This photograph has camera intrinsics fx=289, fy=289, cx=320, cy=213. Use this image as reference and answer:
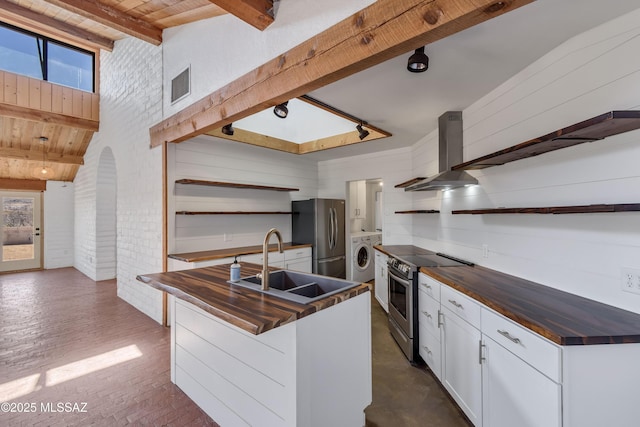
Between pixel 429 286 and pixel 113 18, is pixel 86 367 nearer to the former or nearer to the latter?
pixel 429 286

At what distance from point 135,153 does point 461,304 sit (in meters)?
4.76

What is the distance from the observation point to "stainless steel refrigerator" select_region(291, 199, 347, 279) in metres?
5.08

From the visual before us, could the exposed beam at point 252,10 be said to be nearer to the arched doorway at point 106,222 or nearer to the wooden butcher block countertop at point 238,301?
the wooden butcher block countertop at point 238,301

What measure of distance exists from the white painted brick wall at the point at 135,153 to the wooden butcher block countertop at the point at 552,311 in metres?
3.69

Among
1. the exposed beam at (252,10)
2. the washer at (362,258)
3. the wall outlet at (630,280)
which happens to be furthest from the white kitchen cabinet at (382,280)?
the exposed beam at (252,10)

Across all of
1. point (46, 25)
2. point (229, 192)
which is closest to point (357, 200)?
point (229, 192)

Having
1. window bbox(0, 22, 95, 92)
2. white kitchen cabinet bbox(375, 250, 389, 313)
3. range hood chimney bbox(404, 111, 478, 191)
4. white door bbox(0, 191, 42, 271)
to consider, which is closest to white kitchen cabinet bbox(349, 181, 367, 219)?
white kitchen cabinet bbox(375, 250, 389, 313)

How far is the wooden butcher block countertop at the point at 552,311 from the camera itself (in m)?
1.21

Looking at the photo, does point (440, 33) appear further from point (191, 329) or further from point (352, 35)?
point (191, 329)

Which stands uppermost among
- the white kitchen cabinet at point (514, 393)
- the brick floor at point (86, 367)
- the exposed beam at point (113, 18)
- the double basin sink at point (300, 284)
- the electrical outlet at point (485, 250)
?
the exposed beam at point (113, 18)

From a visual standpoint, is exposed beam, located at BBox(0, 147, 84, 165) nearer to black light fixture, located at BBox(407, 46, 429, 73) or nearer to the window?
the window

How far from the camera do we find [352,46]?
1715 millimetres

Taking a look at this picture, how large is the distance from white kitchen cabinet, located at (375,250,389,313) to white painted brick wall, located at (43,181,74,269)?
8.15 meters

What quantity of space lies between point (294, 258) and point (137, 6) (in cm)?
392
